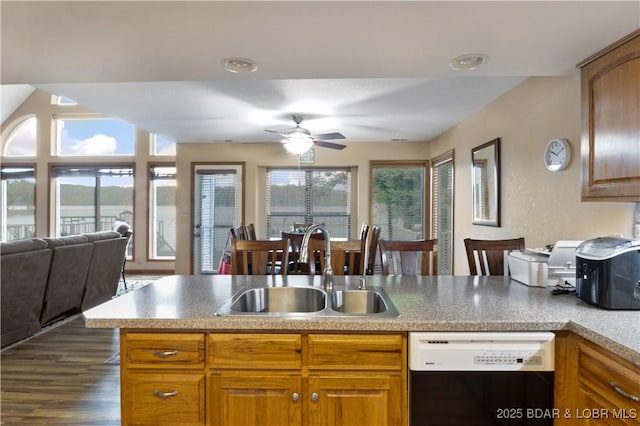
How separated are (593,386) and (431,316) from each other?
0.59 metres

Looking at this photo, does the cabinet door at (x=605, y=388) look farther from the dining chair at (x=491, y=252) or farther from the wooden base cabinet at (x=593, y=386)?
the dining chair at (x=491, y=252)

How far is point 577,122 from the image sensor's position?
238 centimetres

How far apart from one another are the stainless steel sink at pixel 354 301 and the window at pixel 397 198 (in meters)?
4.16

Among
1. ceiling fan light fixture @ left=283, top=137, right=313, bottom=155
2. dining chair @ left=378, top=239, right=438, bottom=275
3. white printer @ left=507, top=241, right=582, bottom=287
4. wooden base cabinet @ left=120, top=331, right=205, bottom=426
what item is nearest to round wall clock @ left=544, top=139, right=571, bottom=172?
white printer @ left=507, top=241, right=582, bottom=287

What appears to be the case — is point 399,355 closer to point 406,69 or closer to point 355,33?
point 355,33

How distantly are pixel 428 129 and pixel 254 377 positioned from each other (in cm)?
445

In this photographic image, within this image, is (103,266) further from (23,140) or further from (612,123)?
(23,140)

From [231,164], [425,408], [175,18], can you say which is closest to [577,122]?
[425,408]

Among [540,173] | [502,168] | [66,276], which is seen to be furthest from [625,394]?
[66,276]

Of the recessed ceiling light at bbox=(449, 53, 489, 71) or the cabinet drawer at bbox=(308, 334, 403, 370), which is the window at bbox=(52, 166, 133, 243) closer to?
the recessed ceiling light at bbox=(449, 53, 489, 71)

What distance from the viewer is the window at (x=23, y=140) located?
735cm

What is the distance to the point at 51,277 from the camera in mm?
3492

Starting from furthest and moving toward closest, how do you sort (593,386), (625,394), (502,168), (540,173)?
(502,168), (540,173), (593,386), (625,394)

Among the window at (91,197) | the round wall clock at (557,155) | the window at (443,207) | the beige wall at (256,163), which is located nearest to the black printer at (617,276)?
the round wall clock at (557,155)
